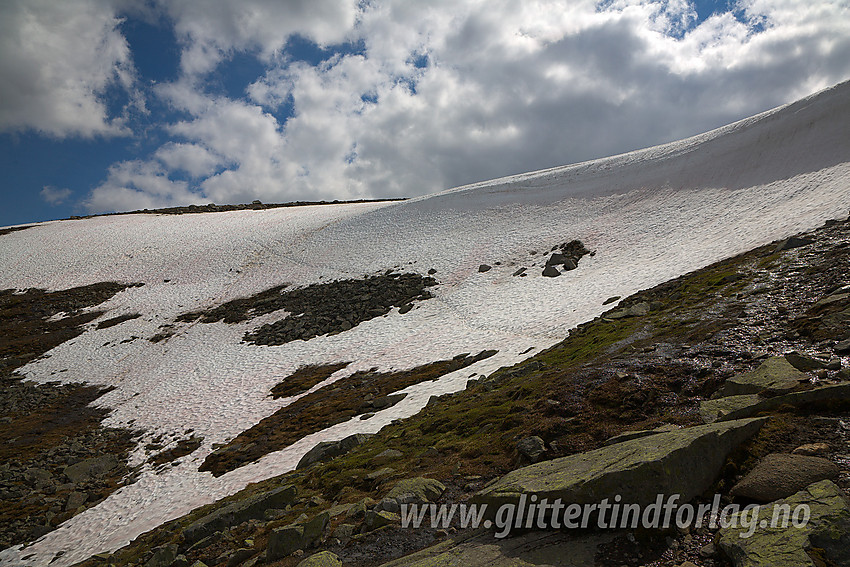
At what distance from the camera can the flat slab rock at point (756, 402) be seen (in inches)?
233

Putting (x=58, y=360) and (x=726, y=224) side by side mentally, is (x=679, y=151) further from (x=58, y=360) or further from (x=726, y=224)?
(x=58, y=360)

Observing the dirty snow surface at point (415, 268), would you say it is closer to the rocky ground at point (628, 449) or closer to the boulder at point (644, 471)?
the rocky ground at point (628, 449)

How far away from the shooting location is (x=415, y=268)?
3684 centimetres

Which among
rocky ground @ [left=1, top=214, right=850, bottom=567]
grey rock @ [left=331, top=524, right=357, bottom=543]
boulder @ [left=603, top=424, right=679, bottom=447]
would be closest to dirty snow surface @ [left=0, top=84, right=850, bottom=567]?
rocky ground @ [left=1, top=214, right=850, bottom=567]

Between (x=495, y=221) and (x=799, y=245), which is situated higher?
(x=495, y=221)

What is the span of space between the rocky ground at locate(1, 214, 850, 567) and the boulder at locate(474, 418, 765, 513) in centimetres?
2

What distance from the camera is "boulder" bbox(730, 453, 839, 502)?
4633mm

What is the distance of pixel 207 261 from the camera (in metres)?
47.4

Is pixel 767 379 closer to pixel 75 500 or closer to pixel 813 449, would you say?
pixel 813 449

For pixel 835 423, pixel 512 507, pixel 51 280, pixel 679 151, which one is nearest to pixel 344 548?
pixel 512 507

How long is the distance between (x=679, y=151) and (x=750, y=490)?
42007 millimetres

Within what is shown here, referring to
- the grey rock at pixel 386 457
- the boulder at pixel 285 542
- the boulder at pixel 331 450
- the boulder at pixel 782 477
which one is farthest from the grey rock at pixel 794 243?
the boulder at pixel 285 542

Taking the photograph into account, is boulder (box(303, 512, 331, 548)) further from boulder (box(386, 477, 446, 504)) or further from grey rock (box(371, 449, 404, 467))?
grey rock (box(371, 449, 404, 467))

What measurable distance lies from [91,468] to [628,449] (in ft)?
73.4
